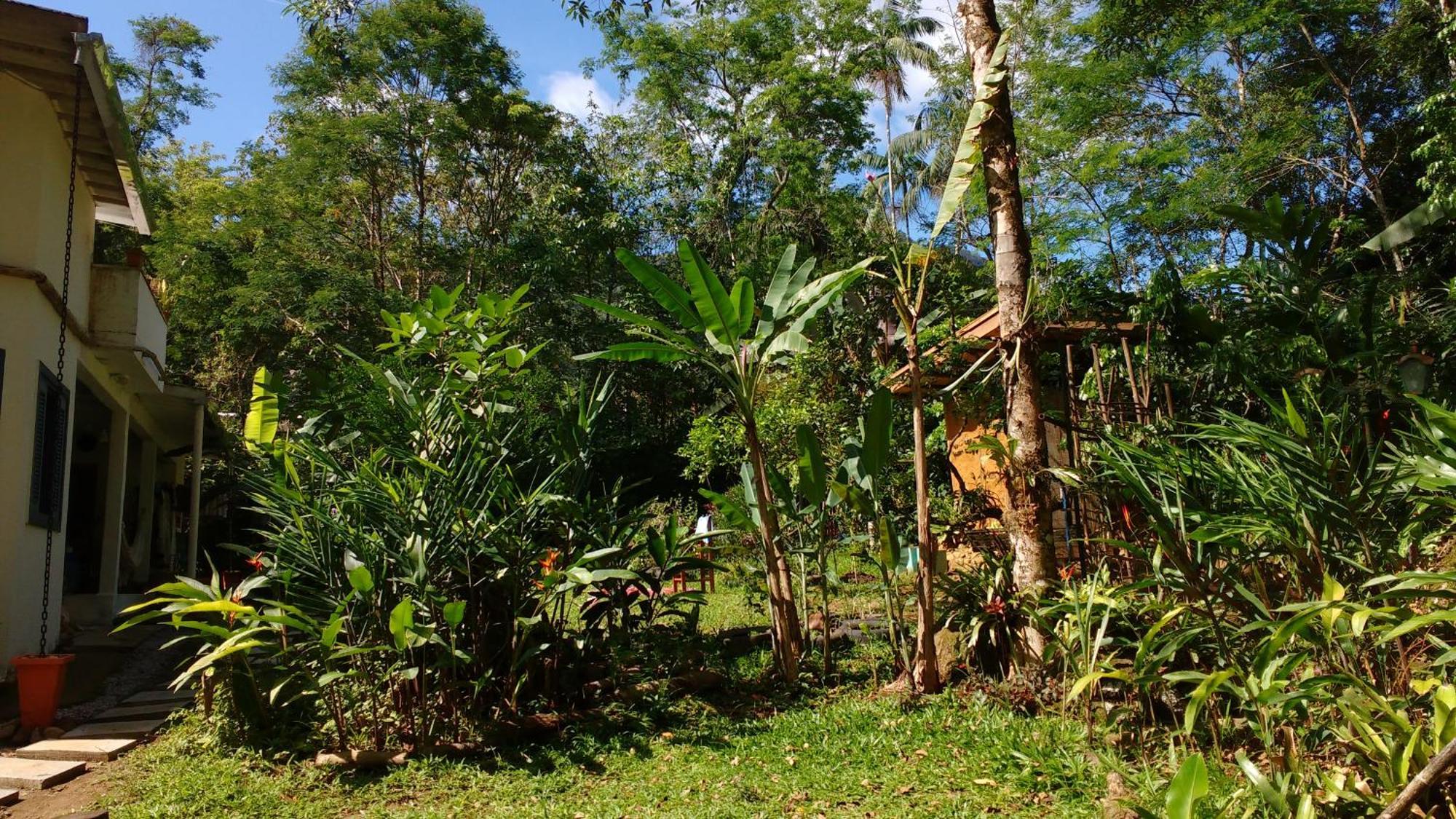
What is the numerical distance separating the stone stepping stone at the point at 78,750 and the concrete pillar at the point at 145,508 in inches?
336

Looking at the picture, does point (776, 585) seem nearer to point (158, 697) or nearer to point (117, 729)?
point (117, 729)

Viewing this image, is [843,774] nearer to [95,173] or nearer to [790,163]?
[95,173]

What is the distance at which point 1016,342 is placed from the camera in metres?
5.16

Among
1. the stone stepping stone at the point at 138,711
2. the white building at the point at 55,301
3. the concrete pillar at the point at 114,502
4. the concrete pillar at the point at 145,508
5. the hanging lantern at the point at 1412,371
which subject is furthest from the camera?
the concrete pillar at the point at 145,508

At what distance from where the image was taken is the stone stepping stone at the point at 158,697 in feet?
20.9

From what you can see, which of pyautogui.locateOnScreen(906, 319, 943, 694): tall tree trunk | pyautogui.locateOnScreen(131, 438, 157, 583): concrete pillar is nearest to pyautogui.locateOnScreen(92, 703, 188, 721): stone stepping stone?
pyautogui.locateOnScreen(906, 319, 943, 694): tall tree trunk

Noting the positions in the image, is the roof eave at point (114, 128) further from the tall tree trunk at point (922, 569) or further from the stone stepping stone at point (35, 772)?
the tall tree trunk at point (922, 569)

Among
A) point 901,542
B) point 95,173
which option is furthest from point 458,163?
point 901,542

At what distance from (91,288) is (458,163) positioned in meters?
11.2

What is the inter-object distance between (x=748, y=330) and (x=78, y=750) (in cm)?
439

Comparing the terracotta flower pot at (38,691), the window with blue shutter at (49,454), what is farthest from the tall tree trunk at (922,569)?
the window with blue shutter at (49,454)

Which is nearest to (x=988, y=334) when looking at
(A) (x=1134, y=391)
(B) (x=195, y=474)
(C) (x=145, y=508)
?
(A) (x=1134, y=391)

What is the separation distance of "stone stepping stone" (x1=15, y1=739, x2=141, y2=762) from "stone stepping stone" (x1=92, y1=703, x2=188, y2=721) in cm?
62

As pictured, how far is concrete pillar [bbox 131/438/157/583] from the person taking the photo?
12.8 m
